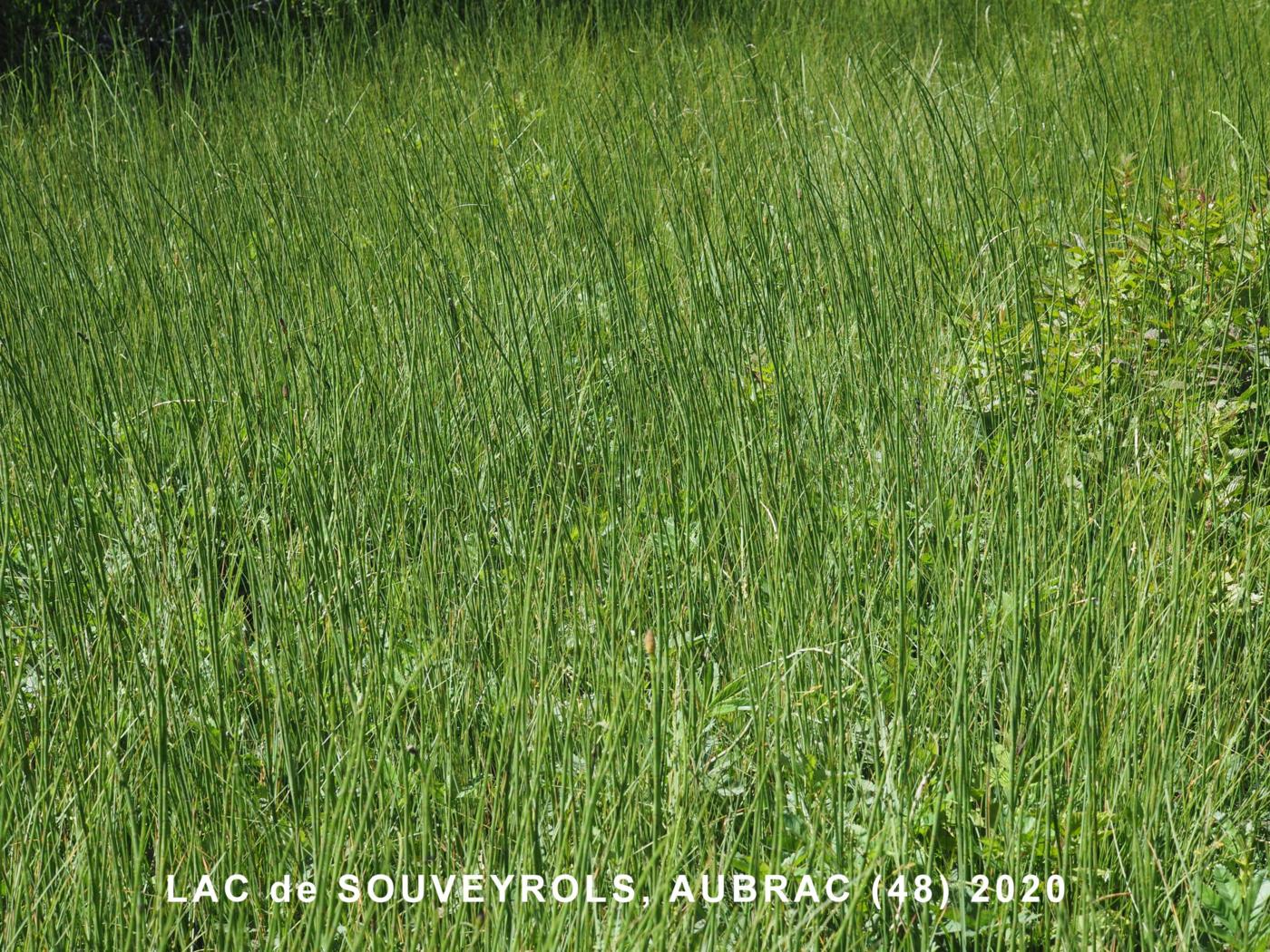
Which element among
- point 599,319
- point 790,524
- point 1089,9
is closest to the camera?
point 790,524

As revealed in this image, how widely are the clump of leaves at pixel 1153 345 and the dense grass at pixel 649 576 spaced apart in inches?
0.5

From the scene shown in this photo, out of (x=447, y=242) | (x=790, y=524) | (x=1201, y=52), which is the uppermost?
(x=1201, y=52)

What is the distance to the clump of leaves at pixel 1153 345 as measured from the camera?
179 centimetres

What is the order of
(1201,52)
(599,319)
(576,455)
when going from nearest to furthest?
(576,455) → (599,319) → (1201,52)

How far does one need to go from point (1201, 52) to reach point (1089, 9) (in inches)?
36.6

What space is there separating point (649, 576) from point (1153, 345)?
3.45 feet

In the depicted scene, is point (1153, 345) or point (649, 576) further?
point (1153, 345)

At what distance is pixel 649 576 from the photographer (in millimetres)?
1657

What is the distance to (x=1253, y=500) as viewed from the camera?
5.52 feet

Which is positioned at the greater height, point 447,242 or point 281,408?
point 447,242

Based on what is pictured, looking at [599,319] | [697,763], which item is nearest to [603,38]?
[599,319]

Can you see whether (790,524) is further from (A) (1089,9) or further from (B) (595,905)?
(A) (1089,9)

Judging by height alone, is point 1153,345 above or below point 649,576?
above

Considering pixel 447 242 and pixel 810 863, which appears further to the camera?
pixel 447 242
